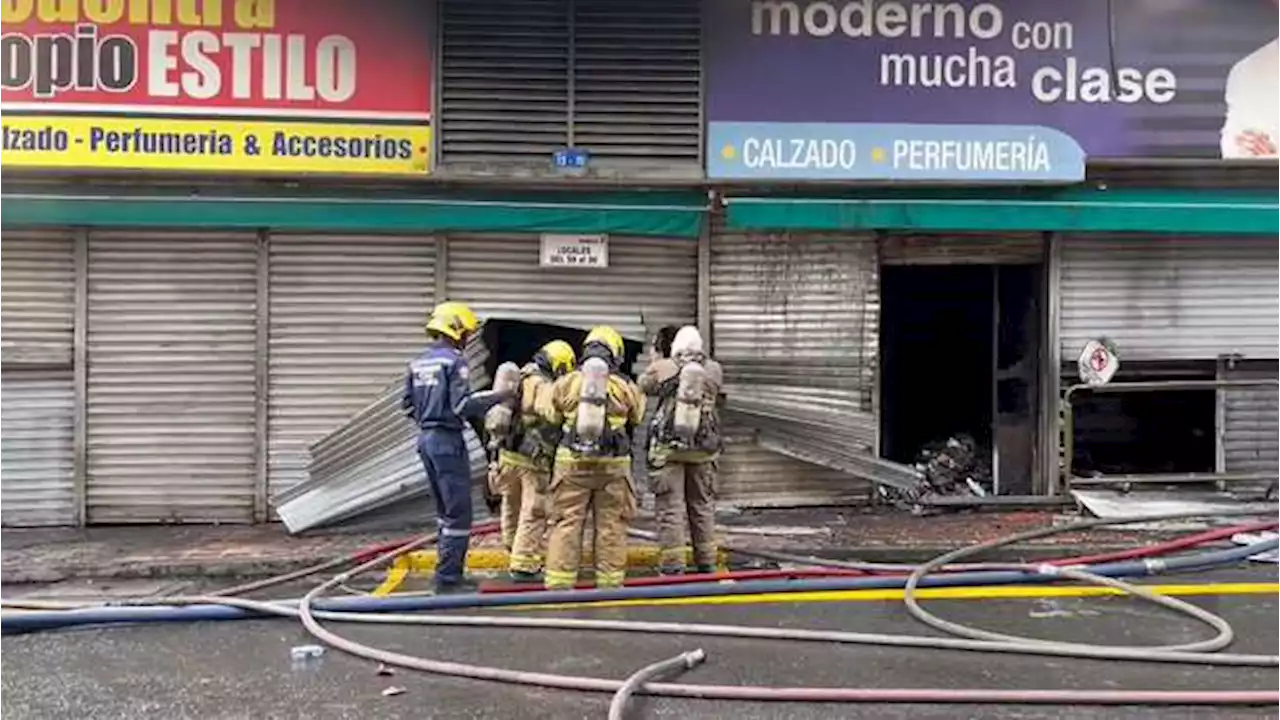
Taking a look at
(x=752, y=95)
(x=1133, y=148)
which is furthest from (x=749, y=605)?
(x=1133, y=148)

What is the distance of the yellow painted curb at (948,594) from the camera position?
7.29 m

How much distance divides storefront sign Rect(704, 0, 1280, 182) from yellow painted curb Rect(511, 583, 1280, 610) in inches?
153

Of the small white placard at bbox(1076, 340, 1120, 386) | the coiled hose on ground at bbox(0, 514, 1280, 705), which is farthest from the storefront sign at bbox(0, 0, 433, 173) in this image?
the small white placard at bbox(1076, 340, 1120, 386)

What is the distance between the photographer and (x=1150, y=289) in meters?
10.5

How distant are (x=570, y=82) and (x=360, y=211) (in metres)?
2.05

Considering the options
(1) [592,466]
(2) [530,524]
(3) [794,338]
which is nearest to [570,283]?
(3) [794,338]

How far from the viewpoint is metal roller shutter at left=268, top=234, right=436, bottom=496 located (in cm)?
1023

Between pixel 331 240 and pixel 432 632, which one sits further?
pixel 331 240

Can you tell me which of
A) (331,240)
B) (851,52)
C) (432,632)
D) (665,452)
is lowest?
(432,632)

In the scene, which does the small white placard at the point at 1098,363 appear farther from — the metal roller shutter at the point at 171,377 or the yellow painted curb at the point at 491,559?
the metal roller shutter at the point at 171,377

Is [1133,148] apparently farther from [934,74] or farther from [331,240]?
[331,240]

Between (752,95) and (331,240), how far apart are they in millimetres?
3774

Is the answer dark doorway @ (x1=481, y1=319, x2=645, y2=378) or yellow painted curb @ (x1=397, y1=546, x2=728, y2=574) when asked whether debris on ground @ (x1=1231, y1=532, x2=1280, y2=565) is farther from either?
dark doorway @ (x1=481, y1=319, x2=645, y2=378)

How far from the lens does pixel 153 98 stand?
384 inches
